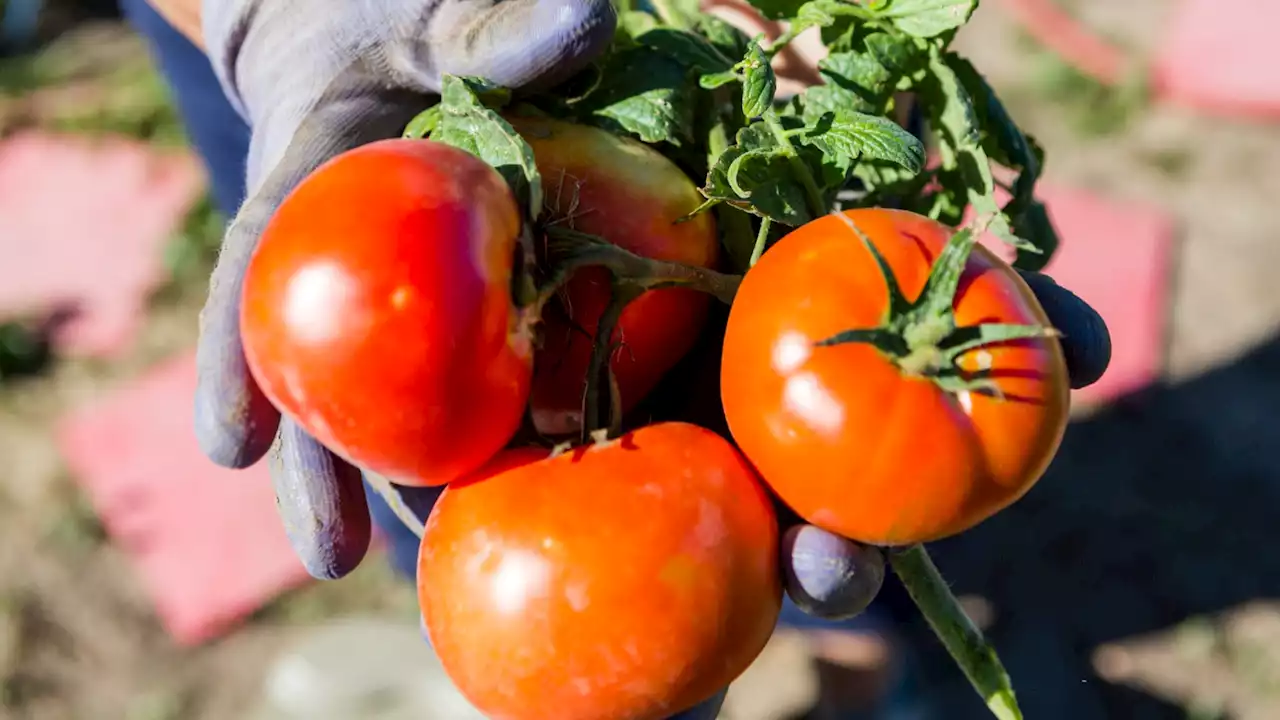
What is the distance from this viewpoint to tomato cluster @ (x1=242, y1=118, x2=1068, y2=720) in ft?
2.93

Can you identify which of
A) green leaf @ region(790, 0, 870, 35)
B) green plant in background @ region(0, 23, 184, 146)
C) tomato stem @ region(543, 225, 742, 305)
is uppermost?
green leaf @ region(790, 0, 870, 35)

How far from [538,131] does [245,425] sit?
0.45 m

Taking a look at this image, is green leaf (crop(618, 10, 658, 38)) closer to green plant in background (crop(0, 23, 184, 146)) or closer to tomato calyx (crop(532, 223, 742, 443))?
tomato calyx (crop(532, 223, 742, 443))

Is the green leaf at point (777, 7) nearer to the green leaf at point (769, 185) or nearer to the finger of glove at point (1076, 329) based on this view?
the green leaf at point (769, 185)

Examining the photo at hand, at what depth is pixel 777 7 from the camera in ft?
4.32

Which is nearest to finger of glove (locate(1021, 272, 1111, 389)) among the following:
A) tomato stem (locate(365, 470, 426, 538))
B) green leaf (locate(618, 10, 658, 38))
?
green leaf (locate(618, 10, 658, 38))

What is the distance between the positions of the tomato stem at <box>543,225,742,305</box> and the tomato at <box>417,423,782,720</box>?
0.14m

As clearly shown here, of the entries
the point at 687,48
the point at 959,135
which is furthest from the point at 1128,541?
the point at 687,48

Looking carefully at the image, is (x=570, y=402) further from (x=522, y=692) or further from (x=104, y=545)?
(x=104, y=545)

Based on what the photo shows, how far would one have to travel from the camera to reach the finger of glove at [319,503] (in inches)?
46.6

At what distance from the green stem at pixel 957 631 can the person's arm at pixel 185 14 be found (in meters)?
1.39

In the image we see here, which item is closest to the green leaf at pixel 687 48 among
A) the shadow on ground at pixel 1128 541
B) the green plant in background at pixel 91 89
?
the shadow on ground at pixel 1128 541

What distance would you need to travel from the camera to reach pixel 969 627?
1102 millimetres

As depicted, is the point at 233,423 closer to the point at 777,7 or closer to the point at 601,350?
the point at 601,350
